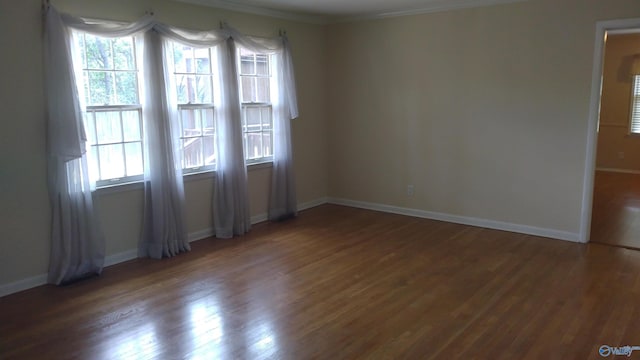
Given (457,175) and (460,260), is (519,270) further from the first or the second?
(457,175)

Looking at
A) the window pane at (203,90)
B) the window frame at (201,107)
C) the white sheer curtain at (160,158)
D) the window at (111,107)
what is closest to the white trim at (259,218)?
the window frame at (201,107)

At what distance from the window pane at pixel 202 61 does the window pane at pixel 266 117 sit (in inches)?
36.3

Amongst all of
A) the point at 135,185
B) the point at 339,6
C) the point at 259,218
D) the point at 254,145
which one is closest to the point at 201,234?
the point at 259,218

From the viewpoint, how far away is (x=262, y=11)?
5.52 meters

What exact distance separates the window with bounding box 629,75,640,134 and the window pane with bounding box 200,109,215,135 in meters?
7.66

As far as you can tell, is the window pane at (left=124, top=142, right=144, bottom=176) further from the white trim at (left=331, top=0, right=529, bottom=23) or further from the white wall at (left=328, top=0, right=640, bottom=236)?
the white trim at (left=331, top=0, right=529, bottom=23)

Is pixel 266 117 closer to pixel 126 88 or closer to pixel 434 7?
pixel 126 88

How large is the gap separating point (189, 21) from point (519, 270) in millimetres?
3879

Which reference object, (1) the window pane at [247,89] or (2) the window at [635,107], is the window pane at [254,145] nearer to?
(1) the window pane at [247,89]

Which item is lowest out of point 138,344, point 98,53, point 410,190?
point 138,344

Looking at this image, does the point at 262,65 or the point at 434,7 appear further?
the point at 262,65

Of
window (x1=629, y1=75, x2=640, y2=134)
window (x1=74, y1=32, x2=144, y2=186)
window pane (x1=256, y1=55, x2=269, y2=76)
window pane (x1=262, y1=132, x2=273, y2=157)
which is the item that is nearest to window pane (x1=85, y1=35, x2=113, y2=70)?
window (x1=74, y1=32, x2=144, y2=186)

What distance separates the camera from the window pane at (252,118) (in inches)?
222

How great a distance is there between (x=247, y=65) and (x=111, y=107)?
174cm
